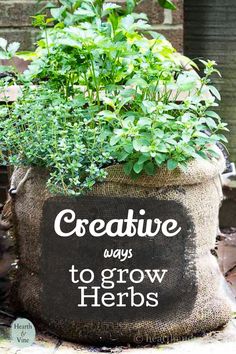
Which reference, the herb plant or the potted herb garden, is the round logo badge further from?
the herb plant

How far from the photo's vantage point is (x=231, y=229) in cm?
360

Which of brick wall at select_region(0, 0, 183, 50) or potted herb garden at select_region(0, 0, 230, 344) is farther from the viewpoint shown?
brick wall at select_region(0, 0, 183, 50)

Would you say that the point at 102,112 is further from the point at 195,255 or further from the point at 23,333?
the point at 23,333

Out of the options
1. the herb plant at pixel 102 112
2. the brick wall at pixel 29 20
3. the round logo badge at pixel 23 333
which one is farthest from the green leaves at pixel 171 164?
the brick wall at pixel 29 20

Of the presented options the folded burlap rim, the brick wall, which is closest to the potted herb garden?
the folded burlap rim

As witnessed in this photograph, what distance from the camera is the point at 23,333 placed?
219 cm

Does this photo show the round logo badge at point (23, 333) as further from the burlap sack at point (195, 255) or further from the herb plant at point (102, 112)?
the herb plant at point (102, 112)

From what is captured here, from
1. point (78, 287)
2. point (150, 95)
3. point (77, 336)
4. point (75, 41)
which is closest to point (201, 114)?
point (150, 95)

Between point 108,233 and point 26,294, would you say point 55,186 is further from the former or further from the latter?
point 26,294

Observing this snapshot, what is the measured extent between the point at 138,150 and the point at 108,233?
27cm

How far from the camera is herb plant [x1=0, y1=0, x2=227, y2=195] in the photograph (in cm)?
208

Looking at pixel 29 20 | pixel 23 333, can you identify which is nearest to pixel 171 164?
pixel 23 333

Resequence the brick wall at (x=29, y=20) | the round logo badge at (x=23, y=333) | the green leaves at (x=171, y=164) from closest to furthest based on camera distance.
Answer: the green leaves at (x=171, y=164) → the round logo badge at (x=23, y=333) → the brick wall at (x=29, y=20)

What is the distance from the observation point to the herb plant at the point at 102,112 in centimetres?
208
